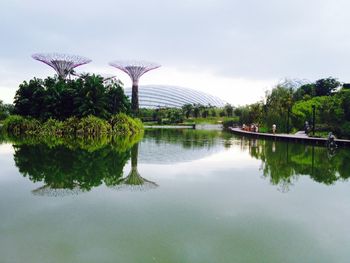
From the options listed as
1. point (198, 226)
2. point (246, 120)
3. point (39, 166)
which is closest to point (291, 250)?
point (198, 226)

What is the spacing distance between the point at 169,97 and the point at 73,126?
7890 cm

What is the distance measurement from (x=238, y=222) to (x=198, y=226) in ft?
2.42

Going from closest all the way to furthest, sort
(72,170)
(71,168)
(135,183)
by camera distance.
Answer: (135,183) < (72,170) < (71,168)

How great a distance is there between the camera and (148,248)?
4711 millimetres

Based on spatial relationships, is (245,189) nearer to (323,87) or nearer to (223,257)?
(223,257)

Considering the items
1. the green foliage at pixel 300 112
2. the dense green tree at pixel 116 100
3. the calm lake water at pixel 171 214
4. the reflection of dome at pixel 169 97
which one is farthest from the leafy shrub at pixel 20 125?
the reflection of dome at pixel 169 97

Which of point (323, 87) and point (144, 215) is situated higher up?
point (323, 87)

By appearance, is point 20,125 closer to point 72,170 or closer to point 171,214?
point 72,170

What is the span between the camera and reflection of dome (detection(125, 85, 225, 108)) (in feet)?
343

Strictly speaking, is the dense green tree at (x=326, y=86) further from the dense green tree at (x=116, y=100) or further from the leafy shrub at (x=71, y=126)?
the leafy shrub at (x=71, y=126)

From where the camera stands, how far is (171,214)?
20.7 feet

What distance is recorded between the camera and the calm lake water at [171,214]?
4.61m

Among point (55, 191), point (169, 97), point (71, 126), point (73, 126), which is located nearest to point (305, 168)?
point (55, 191)

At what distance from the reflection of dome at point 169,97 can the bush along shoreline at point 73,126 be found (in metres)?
69.0
